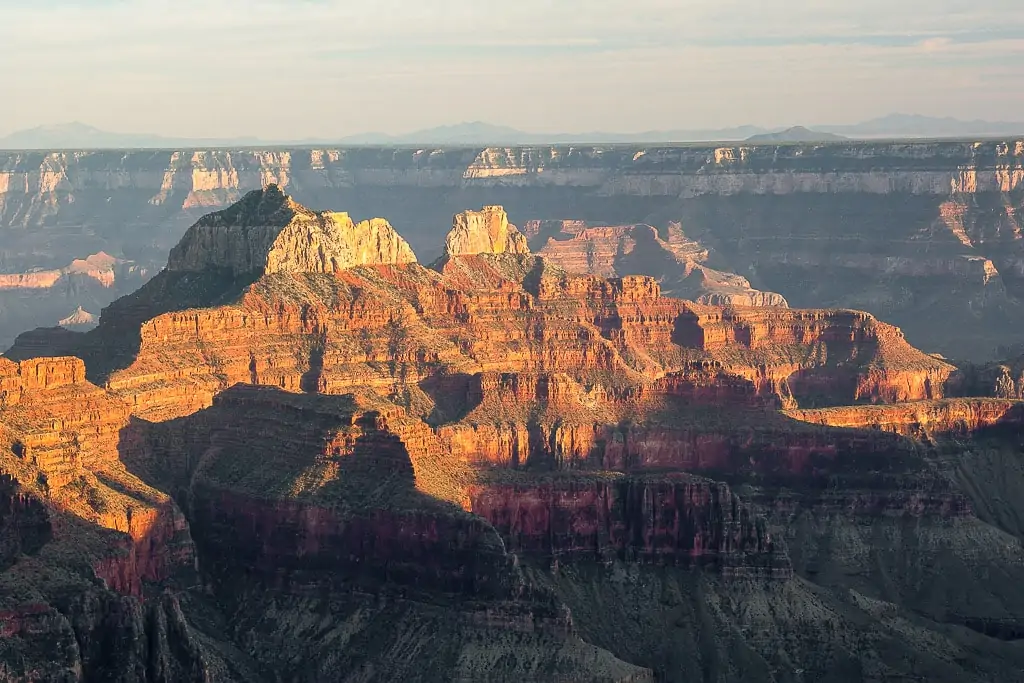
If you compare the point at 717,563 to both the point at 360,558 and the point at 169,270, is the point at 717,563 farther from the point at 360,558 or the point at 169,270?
the point at 169,270

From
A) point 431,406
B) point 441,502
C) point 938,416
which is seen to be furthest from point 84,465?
point 938,416

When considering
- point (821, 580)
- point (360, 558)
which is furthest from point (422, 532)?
point (821, 580)

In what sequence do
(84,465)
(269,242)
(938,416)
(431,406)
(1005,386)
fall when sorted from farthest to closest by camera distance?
(1005,386)
(269,242)
(938,416)
(431,406)
(84,465)

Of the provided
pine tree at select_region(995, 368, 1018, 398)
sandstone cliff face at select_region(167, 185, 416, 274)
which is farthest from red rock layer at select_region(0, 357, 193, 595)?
pine tree at select_region(995, 368, 1018, 398)

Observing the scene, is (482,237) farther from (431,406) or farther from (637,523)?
(637,523)

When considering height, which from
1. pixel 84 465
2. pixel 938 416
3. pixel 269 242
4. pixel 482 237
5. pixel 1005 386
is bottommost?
pixel 1005 386
